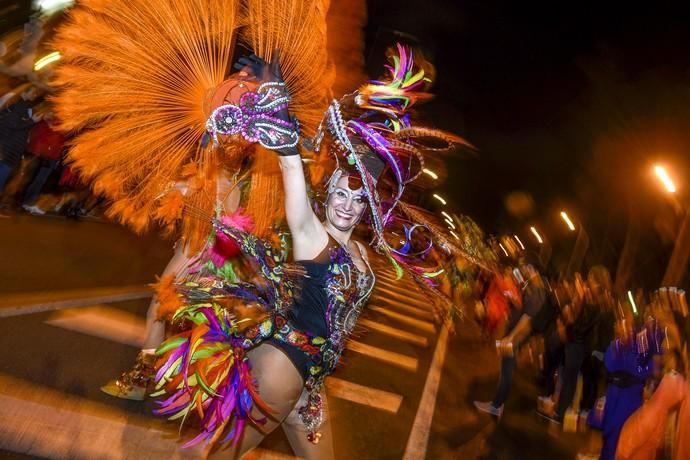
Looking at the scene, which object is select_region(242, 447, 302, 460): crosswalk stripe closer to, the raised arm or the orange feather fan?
the orange feather fan

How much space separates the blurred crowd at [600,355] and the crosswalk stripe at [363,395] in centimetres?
143

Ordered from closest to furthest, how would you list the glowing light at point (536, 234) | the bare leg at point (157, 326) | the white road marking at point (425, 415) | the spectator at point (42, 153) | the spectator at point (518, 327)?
the bare leg at point (157, 326), the white road marking at point (425, 415), the spectator at point (518, 327), the spectator at point (42, 153), the glowing light at point (536, 234)

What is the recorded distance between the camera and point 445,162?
12.3ft

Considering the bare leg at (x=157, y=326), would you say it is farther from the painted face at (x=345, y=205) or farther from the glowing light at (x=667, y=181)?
the glowing light at (x=667, y=181)

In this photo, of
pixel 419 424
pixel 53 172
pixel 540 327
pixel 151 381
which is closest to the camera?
pixel 151 381

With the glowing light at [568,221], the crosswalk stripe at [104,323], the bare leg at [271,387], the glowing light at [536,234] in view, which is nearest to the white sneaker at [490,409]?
the crosswalk stripe at [104,323]

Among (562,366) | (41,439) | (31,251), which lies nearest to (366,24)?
(41,439)

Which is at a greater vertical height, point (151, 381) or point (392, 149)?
point (392, 149)

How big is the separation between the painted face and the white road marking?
93 cm

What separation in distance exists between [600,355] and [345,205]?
6.53 metres

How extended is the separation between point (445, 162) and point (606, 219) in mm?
18531

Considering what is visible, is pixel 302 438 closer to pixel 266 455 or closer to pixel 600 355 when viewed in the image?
pixel 266 455

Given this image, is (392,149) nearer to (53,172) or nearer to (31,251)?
(31,251)

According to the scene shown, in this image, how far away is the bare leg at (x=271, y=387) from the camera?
8.38 feet
